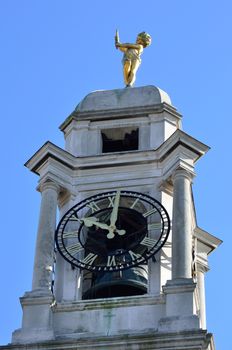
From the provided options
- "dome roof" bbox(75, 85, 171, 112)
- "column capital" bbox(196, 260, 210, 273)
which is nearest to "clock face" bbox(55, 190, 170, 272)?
"column capital" bbox(196, 260, 210, 273)

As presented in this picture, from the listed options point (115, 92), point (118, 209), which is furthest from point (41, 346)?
point (115, 92)

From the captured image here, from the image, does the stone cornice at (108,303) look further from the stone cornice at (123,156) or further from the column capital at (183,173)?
the stone cornice at (123,156)

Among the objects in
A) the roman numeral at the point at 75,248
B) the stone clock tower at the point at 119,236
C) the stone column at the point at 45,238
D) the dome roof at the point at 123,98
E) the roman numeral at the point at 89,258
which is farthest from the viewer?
the dome roof at the point at 123,98

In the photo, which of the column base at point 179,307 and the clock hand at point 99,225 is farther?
the clock hand at point 99,225

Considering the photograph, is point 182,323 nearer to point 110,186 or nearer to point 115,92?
point 110,186

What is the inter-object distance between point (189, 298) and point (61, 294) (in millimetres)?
2721

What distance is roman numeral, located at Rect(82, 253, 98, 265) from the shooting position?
37.1 meters

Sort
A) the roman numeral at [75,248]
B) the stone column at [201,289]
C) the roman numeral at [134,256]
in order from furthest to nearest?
the stone column at [201,289], the roman numeral at [75,248], the roman numeral at [134,256]

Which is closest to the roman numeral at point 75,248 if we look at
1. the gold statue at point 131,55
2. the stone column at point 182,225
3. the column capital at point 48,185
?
the column capital at point 48,185

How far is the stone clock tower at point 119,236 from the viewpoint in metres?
35.3

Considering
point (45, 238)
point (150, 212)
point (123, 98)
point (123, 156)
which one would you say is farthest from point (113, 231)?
point (123, 98)

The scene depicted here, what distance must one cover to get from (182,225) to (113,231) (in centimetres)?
144

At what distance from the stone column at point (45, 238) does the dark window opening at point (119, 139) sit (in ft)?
7.50

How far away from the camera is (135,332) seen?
115 ft
